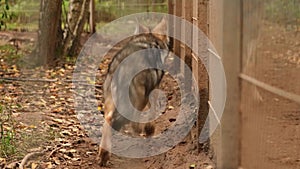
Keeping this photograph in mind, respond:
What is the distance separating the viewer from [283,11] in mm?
3619

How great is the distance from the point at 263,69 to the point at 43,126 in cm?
458

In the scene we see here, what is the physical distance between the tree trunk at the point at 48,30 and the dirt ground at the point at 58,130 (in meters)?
1.41

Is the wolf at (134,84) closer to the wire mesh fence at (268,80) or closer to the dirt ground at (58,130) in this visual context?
the dirt ground at (58,130)

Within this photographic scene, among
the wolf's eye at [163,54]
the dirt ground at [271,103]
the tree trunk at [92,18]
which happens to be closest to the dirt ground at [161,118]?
the dirt ground at [271,103]

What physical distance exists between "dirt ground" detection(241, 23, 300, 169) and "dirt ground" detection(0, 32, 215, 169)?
197 cm

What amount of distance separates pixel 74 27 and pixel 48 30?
1.43 metres

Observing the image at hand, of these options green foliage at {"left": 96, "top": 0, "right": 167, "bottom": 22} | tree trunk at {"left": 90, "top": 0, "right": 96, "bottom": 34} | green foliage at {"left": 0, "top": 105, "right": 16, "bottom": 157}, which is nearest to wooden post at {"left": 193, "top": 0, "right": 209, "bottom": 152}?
green foliage at {"left": 0, "top": 105, "right": 16, "bottom": 157}

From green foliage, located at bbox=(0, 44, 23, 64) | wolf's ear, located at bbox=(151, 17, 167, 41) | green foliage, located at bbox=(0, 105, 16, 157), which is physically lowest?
green foliage, located at bbox=(0, 44, 23, 64)

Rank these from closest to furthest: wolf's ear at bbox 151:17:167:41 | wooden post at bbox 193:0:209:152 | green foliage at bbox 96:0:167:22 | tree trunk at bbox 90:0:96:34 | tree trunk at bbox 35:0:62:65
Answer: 1. wooden post at bbox 193:0:209:152
2. wolf's ear at bbox 151:17:167:41
3. tree trunk at bbox 35:0:62:65
4. green foliage at bbox 96:0:167:22
5. tree trunk at bbox 90:0:96:34

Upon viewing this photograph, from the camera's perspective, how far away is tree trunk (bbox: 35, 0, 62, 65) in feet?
41.9

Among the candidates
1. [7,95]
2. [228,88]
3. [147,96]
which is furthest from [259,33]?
[7,95]

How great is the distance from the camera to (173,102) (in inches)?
348

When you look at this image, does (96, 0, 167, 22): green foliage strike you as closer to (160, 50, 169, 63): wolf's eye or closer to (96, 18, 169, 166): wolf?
(160, 50, 169, 63): wolf's eye

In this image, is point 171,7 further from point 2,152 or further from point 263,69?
point 263,69
